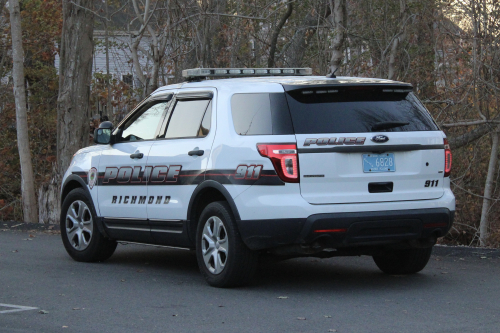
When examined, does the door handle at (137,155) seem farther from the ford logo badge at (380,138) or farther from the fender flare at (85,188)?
the ford logo badge at (380,138)

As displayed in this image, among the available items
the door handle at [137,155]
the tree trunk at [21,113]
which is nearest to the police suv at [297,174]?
the door handle at [137,155]

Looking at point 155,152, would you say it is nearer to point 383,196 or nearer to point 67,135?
point 383,196

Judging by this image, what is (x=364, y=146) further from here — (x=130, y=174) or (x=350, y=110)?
(x=130, y=174)

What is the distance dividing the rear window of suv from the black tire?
1337mm

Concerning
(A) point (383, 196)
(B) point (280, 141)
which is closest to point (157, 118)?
(B) point (280, 141)

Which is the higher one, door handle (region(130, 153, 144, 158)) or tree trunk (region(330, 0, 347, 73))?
tree trunk (region(330, 0, 347, 73))

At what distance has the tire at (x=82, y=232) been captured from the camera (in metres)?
9.20

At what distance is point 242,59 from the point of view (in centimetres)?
2138

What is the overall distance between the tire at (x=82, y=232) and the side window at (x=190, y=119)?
5.74 feet

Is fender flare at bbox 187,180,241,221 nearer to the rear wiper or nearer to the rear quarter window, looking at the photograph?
the rear quarter window

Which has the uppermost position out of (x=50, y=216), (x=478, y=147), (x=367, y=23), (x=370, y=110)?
(x=367, y=23)

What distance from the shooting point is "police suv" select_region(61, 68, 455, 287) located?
21.8ft

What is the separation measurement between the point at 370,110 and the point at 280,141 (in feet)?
3.06

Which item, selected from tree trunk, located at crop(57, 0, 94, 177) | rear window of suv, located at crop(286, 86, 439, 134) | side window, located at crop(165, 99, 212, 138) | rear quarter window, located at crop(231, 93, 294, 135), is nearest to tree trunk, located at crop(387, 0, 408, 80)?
tree trunk, located at crop(57, 0, 94, 177)
